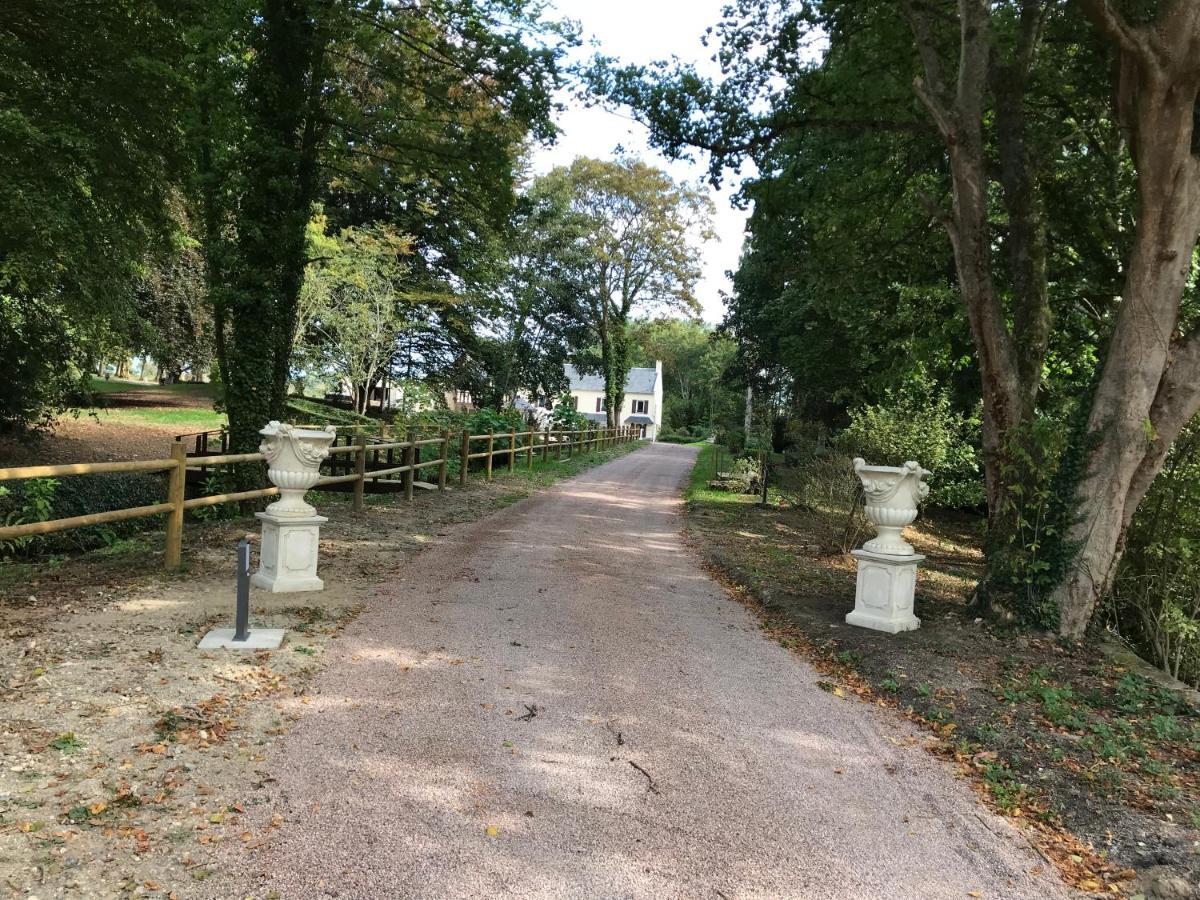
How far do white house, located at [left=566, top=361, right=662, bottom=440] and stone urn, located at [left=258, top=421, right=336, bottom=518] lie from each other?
202 ft

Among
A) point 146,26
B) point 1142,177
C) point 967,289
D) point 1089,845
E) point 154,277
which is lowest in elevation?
point 1089,845

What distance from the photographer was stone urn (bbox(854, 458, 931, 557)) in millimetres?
6824

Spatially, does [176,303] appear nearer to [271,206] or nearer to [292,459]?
[271,206]

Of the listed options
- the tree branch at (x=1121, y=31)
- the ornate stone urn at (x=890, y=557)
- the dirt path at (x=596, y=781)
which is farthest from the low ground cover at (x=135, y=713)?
the tree branch at (x=1121, y=31)

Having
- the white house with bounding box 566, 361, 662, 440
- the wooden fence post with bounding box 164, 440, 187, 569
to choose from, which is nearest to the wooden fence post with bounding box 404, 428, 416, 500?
the wooden fence post with bounding box 164, 440, 187, 569

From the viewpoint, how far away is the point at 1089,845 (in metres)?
3.49

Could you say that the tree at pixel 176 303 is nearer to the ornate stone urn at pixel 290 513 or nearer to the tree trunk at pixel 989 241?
the ornate stone urn at pixel 290 513

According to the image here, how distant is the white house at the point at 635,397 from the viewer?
232 feet

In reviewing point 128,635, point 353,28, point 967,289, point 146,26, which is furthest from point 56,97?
point 967,289

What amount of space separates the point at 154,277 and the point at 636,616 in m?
23.9

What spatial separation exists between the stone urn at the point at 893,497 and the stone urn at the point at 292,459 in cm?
495

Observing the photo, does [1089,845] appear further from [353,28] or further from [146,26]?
[146,26]

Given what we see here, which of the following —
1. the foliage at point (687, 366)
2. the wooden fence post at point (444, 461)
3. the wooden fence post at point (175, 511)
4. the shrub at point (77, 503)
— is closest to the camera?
the wooden fence post at point (175, 511)

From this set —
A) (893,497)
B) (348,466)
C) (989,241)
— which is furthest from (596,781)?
(348,466)
